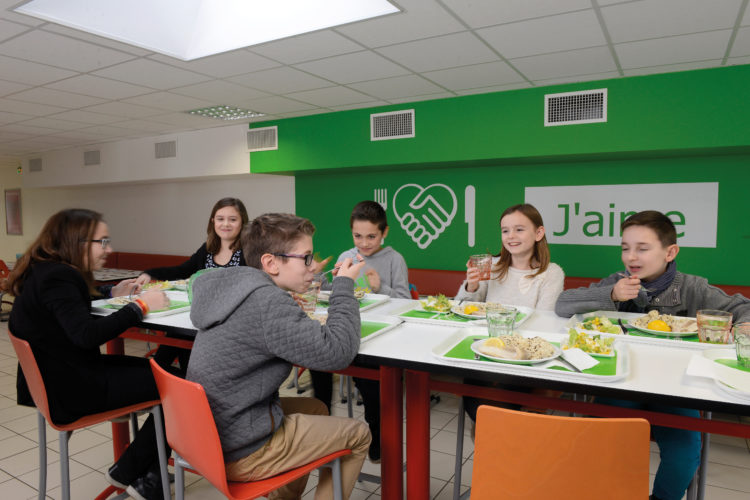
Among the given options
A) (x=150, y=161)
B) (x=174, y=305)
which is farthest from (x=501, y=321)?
(x=150, y=161)

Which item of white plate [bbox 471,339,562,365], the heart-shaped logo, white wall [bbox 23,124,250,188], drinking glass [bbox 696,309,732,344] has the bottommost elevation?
white plate [bbox 471,339,562,365]

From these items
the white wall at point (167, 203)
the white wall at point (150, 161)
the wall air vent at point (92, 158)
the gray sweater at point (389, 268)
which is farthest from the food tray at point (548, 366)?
the wall air vent at point (92, 158)

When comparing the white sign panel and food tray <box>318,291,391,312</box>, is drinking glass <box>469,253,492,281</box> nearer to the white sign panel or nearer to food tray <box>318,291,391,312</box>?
food tray <box>318,291,391,312</box>

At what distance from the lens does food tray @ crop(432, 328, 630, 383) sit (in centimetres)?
126

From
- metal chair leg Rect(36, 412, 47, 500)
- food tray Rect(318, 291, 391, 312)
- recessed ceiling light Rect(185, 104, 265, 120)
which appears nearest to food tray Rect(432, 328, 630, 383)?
food tray Rect(318, 291, 391, 312)

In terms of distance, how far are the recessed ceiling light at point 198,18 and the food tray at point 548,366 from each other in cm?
203

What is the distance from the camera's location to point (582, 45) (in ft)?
10.3

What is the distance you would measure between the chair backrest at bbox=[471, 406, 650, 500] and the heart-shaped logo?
4.17 meters

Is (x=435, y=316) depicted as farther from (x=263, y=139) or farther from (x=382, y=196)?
(x=263, y=139)

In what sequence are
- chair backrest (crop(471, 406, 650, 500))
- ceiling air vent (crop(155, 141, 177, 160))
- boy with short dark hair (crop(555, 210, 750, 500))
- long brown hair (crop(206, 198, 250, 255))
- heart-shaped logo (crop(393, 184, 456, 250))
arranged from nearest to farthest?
chair backrest (crop(471, 406, 650, 500)) < boy with short dark hair (crop(555, 210, 750, 500)) < long brown hair (crop(206, 198, 250, 255)) < heart-shaped logo (crop(393, 184, 456, 250)) < ceiling air vent (crop(155, 141, 177, 160))

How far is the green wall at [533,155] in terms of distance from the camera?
364cm

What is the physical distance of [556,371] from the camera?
130cm

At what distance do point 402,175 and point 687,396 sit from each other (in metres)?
4.43

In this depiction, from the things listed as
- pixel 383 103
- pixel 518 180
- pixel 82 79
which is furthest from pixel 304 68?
pixel 518 180
